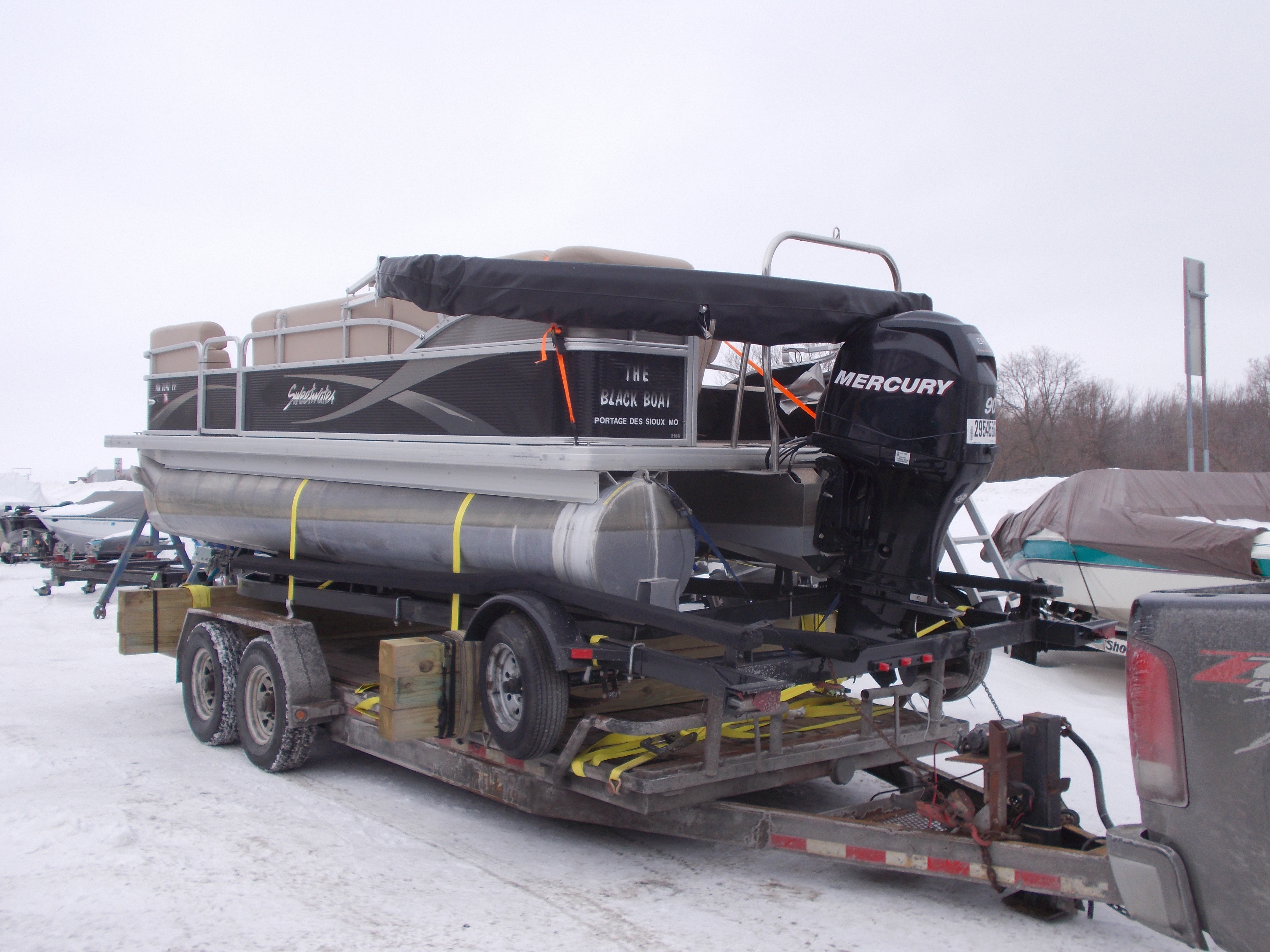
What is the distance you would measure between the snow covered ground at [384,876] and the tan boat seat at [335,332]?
261 centimetres

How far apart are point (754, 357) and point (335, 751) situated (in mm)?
3844

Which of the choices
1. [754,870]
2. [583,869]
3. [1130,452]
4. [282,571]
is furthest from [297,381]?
[1130,452]

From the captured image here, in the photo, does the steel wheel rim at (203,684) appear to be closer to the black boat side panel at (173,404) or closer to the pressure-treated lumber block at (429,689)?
the black boat side panel at (173,404)

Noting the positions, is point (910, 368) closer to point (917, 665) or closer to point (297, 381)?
point (917, 665)

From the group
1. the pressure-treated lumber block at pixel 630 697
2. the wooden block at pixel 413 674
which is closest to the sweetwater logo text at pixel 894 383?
the pressure-treated lumber block at pixel 630 697

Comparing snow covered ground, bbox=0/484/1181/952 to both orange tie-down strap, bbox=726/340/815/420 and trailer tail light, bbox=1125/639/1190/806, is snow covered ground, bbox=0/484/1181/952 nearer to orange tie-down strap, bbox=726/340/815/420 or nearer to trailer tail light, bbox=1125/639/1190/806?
trailer tail light, bbox=1125/639/1190/806

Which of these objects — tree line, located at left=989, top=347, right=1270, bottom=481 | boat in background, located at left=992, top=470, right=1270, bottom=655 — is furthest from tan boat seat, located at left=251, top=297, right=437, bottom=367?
tree line, located at left=989, top=347, right=1270, bottom=481

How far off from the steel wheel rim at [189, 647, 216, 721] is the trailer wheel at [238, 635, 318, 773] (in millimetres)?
404

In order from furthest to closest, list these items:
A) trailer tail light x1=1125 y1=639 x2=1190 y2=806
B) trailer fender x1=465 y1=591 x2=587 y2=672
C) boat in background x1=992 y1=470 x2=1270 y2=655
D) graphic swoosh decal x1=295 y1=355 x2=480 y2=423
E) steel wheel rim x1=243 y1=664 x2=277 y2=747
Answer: boat in background x1=992 y1=470 x2=1270 y2=655
steel wheel rim x1=243 y1=664 x2=277 y2=747
graphic swoosh decal x1=295 y1=355 x2=480 y2=423
trailer fender x1=465 y1=591 x2=587 y2=672
trailer tail light x1=1125 y1=639 x2=1190 y2=806

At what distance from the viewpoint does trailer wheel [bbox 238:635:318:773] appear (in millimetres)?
6309

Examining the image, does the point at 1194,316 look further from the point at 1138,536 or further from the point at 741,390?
the point at 741,390

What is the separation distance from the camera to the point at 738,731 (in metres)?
5.10

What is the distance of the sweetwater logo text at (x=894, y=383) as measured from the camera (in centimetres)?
464

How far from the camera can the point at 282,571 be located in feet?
23.1
